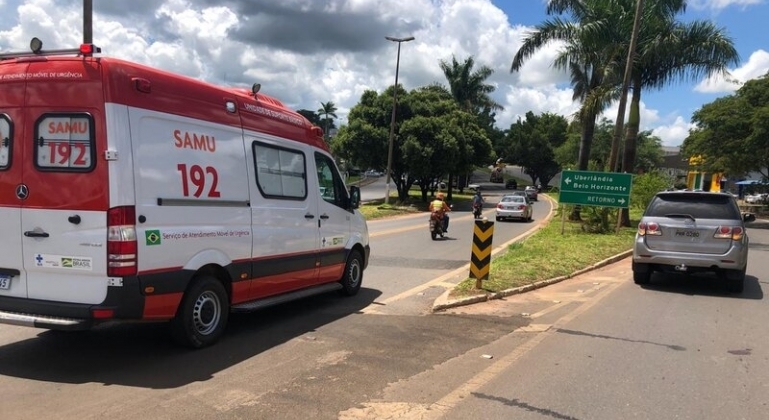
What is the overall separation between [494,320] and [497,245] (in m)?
11.3

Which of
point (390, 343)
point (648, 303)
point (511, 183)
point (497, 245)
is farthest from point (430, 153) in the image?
point (511, 183)

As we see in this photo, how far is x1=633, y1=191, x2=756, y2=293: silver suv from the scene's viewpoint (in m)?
10.0

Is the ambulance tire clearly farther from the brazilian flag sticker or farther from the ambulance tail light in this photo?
the ambulance tail light

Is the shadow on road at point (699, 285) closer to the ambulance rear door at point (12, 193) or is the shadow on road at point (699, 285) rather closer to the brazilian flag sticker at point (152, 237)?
the brazilian flag sticker at point (152, 237)

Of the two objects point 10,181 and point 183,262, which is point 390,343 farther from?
point 10,181

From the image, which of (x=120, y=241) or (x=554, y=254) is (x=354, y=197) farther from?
(x=554, y=254)

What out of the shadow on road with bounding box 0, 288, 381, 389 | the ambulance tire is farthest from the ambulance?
the ambulance tire

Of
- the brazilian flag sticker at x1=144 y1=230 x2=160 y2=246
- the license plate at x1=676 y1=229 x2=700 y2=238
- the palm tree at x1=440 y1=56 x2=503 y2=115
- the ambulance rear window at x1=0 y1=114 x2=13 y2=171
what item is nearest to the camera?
the brazilian flag sticker at x1=144 y1=230 x2=160 y2=246

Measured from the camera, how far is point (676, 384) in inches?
209

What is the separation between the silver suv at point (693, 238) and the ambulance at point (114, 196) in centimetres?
754

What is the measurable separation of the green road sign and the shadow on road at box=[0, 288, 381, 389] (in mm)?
13754

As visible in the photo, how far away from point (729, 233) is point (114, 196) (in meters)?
9.53

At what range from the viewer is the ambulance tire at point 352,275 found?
895cm

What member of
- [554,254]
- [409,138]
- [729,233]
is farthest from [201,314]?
[409,138]
